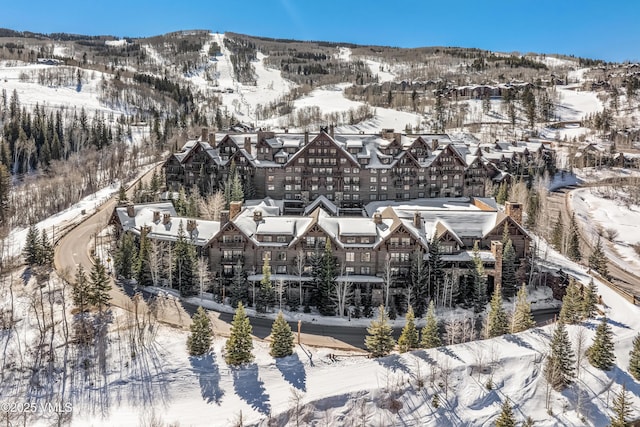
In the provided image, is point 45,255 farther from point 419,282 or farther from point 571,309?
point 571,309

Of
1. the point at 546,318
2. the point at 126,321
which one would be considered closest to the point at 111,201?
the point at 126,321

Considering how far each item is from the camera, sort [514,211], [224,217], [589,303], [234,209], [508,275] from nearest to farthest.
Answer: [589,303]
[224,217]
[508,275]
[514,211]
[234,209]

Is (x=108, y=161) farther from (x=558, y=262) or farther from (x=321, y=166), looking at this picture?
(x=558, y=262)

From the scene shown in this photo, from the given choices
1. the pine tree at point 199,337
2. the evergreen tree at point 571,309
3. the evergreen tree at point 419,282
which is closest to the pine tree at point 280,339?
the pine tree at point 199,337

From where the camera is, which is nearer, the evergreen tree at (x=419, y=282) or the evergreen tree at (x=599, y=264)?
the evergreen tree at (x=419, y=282)

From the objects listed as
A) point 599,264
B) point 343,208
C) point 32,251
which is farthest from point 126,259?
point 599,264

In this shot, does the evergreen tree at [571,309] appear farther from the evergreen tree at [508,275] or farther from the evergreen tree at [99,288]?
the evergreen tree at [99,288]

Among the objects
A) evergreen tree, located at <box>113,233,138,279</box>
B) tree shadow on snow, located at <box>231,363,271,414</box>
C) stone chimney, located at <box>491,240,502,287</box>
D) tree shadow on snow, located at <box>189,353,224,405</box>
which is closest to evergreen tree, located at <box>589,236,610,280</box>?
stone chimney, located at <box>491,240,502,287</box>
